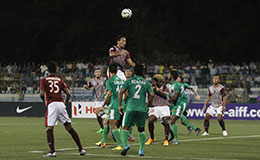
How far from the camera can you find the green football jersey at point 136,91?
1371 cm

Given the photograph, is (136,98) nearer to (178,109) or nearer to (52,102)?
(52,102)

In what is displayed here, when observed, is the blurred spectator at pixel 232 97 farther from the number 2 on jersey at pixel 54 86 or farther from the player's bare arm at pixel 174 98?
the number 2 on jersey at pixel 54 86

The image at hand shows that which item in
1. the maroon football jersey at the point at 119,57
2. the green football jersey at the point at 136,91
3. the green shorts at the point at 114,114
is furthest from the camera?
the maroon football jersey at the point at 119,57

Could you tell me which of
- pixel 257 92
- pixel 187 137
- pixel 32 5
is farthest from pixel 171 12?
pixel 187 137

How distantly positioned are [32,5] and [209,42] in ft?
58.1

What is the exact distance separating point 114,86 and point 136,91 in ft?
5.11

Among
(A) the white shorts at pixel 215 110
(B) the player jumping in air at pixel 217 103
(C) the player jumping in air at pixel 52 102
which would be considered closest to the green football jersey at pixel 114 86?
(C) the player jumping in air at pixel 52 102

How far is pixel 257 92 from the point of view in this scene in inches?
1275

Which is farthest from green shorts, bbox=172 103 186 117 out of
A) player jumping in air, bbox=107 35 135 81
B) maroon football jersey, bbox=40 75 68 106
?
maroon football jersey, bbox=40 75 68 106

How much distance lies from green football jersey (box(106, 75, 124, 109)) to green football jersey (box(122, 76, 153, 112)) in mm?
1439

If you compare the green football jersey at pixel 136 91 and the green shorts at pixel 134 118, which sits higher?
the green football jersey at pixel 136 91

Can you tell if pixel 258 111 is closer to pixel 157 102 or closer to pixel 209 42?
pixel 157 102

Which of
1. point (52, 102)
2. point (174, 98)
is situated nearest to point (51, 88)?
point (52, 102)

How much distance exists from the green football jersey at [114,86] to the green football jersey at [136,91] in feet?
4.72
